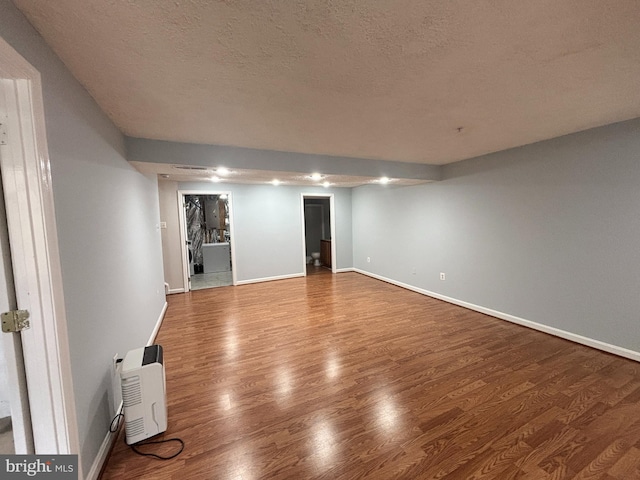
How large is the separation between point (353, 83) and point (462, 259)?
353 cm

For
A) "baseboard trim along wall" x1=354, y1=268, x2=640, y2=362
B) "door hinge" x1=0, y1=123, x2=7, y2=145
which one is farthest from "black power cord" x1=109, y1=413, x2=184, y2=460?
"baseboard trim along wall" x1=354, y1=268, x2=640, y2=362

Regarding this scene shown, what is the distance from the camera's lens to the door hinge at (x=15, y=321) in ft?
3.66

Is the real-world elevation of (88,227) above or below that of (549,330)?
above

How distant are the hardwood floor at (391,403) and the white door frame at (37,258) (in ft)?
2.19

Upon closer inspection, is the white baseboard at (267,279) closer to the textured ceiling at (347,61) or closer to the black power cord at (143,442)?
the textured ceiling at (347,61)

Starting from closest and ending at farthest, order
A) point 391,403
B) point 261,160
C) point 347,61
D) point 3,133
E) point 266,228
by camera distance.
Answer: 1. point 3,133
2. point 347,61
3. point 391,403
4. point 261,160
5. point 266,228

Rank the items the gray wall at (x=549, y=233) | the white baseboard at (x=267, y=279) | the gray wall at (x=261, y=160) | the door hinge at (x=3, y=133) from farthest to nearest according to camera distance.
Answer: the white baseboard at (x=267, y=279), the gray wall at (x=261, y=160), the gray wall at (x=549, y=233), the door hinge at (x=3, y=133)

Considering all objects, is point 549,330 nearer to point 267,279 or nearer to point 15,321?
point 15,321

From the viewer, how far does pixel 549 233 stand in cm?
313

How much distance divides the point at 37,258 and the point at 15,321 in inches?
11.2

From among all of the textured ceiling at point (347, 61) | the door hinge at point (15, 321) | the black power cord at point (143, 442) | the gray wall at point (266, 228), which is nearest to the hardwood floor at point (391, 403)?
the black power cord at point (143, 442)

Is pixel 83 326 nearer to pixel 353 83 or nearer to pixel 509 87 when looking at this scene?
pixel 353 83

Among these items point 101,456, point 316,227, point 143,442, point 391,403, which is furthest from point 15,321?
point 316,227

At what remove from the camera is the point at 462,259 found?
421 centimetres
